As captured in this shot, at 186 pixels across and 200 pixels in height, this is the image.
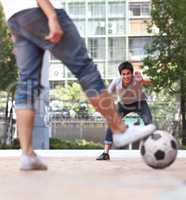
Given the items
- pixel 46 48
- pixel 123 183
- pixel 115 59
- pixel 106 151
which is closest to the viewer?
pixel 123 183

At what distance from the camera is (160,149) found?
4043 mm

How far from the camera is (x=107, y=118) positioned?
425 centimetres

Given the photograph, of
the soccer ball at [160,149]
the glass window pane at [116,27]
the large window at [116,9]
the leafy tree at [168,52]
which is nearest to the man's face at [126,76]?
the soccer ball at [160,149]

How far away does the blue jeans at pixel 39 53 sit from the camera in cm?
433

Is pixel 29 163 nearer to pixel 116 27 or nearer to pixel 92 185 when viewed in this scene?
pixel 92 185

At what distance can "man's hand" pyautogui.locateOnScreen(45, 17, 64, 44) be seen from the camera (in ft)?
13.8

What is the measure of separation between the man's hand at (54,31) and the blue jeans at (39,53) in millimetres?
117

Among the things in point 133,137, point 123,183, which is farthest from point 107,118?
point 123,183

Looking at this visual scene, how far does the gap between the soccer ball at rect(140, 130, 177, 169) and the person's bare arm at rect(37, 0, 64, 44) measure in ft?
2.99

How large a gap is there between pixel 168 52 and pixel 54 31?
Answer: 11.2 m

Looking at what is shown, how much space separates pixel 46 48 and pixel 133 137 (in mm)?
925

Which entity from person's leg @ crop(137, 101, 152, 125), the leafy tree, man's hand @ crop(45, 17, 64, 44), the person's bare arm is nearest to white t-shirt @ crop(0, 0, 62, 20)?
the person's bare arm

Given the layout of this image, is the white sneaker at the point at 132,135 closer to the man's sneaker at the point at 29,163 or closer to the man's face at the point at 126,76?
the man's sneaker at the point at 29,163

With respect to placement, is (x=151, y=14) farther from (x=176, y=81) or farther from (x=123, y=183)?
(x=123, y=183)
